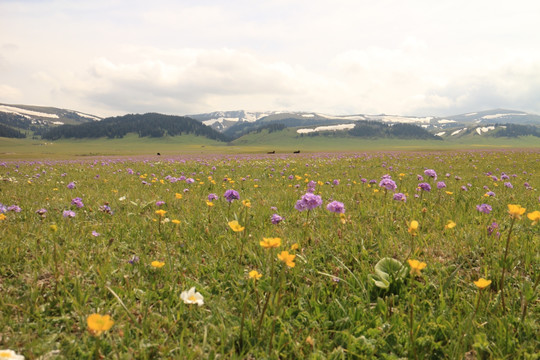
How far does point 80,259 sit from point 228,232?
1.87 m

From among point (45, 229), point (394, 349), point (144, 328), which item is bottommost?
point (394, 349)

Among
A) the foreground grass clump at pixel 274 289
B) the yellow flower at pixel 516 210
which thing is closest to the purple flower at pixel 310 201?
the foreground grass clump at pixel 274 289

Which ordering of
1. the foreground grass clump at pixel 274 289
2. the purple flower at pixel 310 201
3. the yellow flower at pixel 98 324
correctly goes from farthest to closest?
the purple flower at pixel 310 201
the foreground grass clump at pixel 274 289
the yellow flower at pixel 98 324

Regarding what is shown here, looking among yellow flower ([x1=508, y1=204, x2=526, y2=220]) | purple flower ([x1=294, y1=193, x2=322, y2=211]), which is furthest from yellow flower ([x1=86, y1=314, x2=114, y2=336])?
yellow flower ([x1=508, y1=204, x2=526, y2=220])

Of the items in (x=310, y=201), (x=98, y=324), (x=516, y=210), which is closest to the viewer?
(x=98, y=324)

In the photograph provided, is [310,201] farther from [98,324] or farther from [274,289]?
[98,324]

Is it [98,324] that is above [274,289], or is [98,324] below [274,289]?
above

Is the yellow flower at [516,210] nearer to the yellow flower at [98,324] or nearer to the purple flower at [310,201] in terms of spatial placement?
the purple flower at [310,201]

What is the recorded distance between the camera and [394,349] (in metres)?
2.08

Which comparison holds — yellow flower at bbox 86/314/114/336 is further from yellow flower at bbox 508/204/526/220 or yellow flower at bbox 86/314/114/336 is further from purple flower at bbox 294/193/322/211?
yellow flower at bbox 508/204/526/220

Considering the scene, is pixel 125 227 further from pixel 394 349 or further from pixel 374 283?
pixel 394 349

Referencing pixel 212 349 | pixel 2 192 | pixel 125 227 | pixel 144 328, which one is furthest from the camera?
pixel 2 192

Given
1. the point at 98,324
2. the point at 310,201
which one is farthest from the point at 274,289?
the point at 98,324

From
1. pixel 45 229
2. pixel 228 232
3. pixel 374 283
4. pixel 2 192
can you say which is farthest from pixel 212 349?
pixel 2 192
